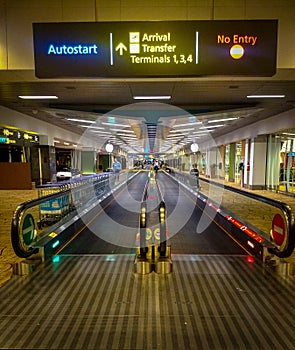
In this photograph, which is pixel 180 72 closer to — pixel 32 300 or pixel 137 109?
pixel 32 300

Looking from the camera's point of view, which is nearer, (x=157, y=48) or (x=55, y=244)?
(x=157, y=48)

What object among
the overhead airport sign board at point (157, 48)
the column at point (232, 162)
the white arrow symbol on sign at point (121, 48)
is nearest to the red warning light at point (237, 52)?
the overhead airport sign board at point (157, 48)

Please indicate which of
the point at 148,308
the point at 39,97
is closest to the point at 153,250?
the point at 148,308

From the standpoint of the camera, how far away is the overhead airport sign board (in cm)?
349

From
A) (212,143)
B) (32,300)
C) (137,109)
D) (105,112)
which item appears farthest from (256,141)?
(32,300)

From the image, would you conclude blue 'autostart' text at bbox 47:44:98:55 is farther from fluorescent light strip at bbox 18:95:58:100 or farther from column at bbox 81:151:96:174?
column at bbox 81:151:96:174

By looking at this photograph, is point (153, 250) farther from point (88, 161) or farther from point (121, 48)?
point (88, 161)

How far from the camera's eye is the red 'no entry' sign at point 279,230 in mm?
3528

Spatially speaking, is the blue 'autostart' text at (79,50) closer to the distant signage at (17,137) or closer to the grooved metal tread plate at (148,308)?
the grooved metal tread plate at (148,308)

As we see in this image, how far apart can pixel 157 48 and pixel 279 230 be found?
10.6ft

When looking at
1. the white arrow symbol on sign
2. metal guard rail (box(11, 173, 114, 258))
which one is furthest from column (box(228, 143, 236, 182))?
the white arrow symbol on sign

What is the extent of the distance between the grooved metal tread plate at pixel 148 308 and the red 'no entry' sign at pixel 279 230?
1.63 feet

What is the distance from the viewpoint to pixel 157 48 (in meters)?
3.52

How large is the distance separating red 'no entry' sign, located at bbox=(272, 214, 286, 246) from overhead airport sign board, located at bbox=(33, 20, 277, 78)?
85.2 inches
